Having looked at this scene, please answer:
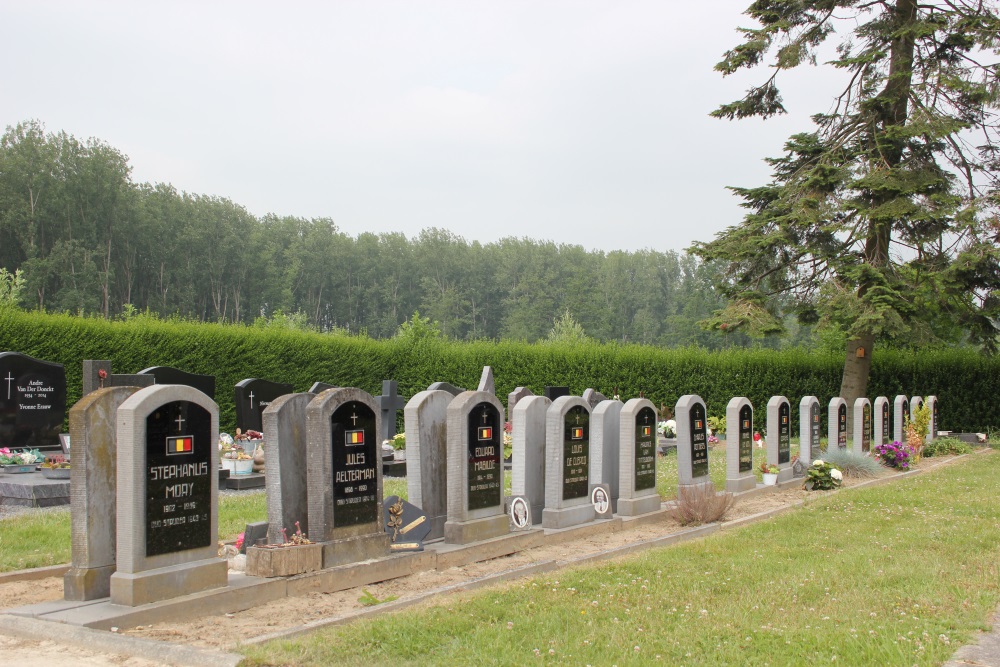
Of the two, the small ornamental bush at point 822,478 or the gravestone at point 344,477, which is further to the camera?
the small ornamental bush at point 822,478

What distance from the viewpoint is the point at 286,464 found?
23.4 ft

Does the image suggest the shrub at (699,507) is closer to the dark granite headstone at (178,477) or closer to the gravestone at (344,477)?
the gravestone at (344,477)

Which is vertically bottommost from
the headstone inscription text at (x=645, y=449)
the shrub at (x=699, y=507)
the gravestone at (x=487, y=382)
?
the shrub at (x=699, y=507)

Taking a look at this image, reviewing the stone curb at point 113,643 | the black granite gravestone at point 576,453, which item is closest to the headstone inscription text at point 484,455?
the black granite gravestone at point 576,453

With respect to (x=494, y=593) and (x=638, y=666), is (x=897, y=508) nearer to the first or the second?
(x=494, y=593)

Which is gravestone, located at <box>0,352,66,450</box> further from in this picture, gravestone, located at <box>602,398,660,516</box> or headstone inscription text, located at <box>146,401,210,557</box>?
gravestone, located at <box>602,398,660,516</box>

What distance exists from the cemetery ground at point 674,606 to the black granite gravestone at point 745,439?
3.28 m

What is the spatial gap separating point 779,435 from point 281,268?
4630 cm

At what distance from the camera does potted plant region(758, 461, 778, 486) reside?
13391 mm

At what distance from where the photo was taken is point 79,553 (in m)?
5.86

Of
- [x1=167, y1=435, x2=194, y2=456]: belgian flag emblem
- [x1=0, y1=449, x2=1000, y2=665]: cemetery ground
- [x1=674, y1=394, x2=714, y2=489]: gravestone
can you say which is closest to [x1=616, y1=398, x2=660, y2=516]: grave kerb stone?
[x1=0, y1=449, x2=1000, y2=665]: cemetery ground

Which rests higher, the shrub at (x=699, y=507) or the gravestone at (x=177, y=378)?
the gravestone at (x=177, y=378)

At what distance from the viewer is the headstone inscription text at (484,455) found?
328 inches

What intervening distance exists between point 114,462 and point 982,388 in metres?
25.0
